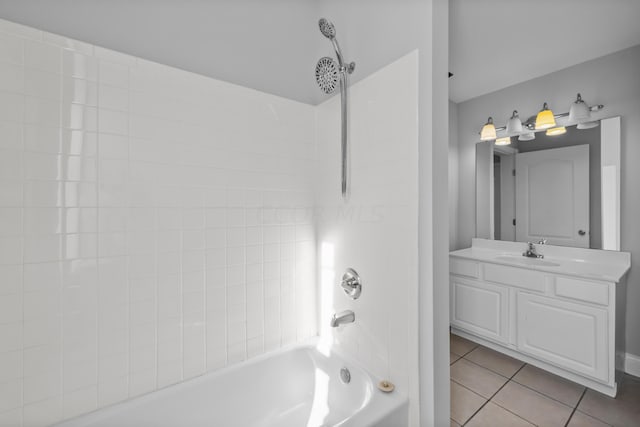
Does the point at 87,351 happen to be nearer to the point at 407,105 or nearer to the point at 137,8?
the point at 137,8

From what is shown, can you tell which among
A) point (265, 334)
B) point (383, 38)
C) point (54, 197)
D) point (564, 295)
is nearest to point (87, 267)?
point (54, 197)

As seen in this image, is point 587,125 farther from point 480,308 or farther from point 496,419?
point 496,419

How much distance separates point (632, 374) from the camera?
2.14 m

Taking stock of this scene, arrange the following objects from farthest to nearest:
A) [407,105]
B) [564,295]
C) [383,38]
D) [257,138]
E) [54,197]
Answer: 1. [564,295]
2. [257,138]
3. [383,38]
4. [407,105]
5. [54,197]

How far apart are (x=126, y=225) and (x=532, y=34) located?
284cm

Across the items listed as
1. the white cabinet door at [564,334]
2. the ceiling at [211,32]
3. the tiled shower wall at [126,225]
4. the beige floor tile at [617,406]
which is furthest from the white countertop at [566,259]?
the ceiling at [211,32]

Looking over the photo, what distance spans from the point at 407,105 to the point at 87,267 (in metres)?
1.38

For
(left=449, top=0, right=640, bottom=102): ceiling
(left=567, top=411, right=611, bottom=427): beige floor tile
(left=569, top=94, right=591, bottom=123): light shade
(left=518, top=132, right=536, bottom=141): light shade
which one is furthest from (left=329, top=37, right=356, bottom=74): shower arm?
(left=567, top=411, right=611, bottom=427): beige floor tile

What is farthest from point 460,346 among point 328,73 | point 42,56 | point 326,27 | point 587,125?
point 42,56

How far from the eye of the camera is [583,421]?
167 cm

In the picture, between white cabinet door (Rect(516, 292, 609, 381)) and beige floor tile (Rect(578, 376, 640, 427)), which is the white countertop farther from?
beige floor tile (Rect(578, 376, 640, 427))

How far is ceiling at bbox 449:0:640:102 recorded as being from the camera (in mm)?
1774

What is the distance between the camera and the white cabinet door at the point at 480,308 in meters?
2.38

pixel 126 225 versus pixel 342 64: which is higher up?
pixel 342 64
